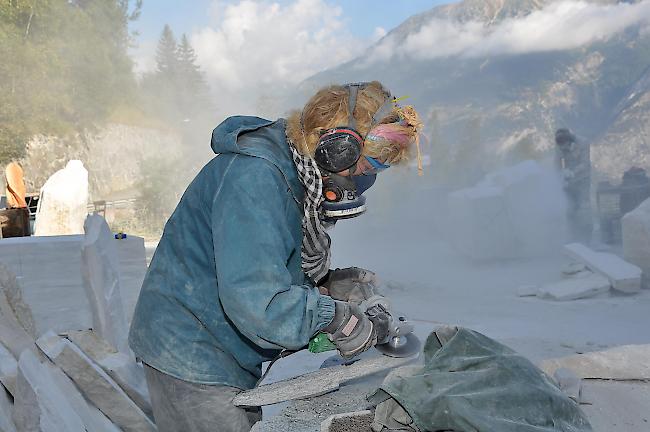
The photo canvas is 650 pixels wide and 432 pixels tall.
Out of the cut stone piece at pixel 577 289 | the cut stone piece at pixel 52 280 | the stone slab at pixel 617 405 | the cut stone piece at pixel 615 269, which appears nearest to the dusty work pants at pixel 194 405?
the stone slab at pixel 617 405

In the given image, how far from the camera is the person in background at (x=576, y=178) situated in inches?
434

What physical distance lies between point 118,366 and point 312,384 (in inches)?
44.9

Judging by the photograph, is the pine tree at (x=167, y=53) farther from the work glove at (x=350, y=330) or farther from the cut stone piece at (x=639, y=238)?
the work glove at (x=350, y=330)

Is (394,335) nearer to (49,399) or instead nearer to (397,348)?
(397,348)

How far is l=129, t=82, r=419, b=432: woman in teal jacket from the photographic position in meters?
1.34

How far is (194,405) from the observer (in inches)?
63.5

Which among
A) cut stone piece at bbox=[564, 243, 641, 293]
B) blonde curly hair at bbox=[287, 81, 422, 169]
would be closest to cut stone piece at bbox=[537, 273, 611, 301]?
cut stone piece at bbox=[564, 243, 641, 293]

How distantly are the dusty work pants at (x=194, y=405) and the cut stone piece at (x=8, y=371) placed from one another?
95cm

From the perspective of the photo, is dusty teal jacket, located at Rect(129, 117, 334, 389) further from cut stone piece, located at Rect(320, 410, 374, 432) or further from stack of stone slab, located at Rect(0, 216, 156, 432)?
stack of stone slab, located at Rect(0, 216, 156, 432)

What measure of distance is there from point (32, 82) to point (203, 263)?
2846cm

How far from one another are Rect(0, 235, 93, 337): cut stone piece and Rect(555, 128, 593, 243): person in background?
31.5 feet

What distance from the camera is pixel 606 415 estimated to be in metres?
2.42

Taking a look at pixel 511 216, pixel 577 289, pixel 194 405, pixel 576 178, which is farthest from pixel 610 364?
pixel 576 178

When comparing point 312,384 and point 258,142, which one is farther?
point 312,384
